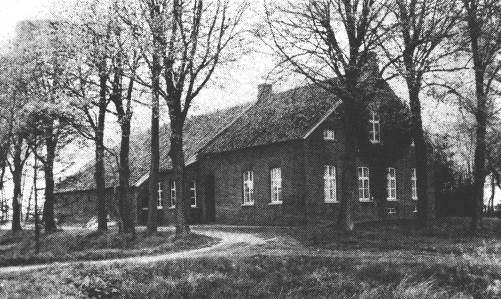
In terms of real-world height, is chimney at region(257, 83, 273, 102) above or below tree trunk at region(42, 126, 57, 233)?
above

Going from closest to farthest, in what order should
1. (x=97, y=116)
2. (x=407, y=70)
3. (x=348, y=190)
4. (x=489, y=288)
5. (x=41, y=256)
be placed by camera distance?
(x=489, y=288)
(x=41, y=256)
(x=407, y=70)
(x=348, y=190)
(x=97, y=116)

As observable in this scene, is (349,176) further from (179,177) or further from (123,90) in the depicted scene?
(123,90)

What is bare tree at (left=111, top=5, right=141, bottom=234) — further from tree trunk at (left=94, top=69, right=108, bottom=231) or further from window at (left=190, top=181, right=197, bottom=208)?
window at (left=190, top=181, right=197, bottom=208)

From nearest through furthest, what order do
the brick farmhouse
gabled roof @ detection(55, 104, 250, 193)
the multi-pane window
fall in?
1. the brick farmhouse
2. the multi-pane window
3. gabled roof @ detection(55, 104, 250, 193)

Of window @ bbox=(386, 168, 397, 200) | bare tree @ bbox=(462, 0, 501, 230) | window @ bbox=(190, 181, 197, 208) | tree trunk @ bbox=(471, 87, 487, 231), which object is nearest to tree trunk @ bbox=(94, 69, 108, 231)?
window @ bbox=(190, 181, 197, 208)

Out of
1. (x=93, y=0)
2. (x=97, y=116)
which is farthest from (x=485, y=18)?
(x=97, y=116)

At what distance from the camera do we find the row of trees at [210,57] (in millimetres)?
18625

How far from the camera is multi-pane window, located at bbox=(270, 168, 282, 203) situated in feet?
88.8

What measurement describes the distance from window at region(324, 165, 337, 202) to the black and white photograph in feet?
0.31

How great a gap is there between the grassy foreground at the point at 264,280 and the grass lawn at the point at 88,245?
5.06 m

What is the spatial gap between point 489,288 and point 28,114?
18924 millimetres

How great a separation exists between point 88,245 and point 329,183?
459 inches

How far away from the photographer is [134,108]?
22.1 metres

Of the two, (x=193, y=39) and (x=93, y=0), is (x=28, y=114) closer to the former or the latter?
(x=93, y=0)
